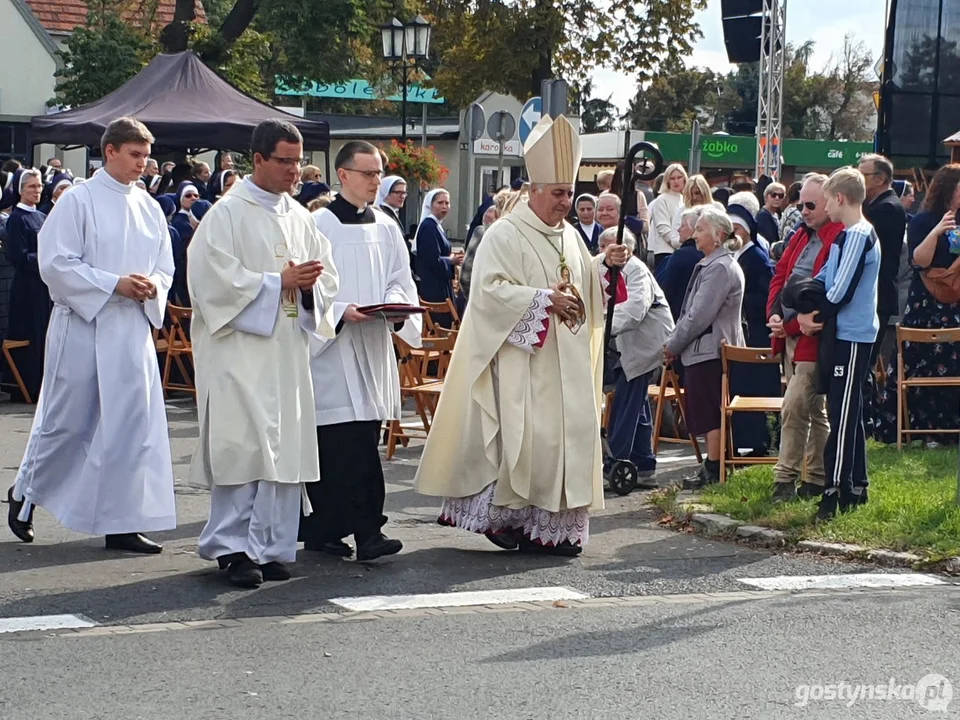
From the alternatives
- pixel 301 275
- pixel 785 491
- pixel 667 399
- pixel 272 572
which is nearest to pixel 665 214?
pixel 667 399

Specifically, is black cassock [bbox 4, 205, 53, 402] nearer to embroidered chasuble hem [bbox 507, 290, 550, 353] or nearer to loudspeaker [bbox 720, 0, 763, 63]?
embroidered chasuble hem [bbox 507, 290, 550, 353]

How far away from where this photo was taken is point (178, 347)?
629 inches

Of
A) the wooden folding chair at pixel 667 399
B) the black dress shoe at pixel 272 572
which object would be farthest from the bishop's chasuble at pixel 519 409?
the wooden folding chair at pixel 667 399

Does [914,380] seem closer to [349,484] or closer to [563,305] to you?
[563,305]

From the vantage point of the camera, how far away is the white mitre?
27.9ft

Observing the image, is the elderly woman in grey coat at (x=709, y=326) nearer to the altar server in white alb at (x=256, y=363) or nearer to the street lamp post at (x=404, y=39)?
the altar server in white alb at (x=256, y=363)

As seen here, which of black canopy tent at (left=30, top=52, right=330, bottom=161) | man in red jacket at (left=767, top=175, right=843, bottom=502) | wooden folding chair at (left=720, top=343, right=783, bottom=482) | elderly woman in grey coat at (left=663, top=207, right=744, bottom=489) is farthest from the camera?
black canopy tent at (left=30, top=52, right=330, bottom=161)

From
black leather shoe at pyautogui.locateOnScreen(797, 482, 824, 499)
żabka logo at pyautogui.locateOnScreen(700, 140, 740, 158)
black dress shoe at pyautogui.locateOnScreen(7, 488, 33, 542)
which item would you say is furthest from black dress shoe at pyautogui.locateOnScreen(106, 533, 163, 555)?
żabka logo at pyautogui.locateOnScreen(700, 140, 740, 158)

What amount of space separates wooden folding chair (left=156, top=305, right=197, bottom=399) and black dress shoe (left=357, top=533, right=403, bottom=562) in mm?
7673

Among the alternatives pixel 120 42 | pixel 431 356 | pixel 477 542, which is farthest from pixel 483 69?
pixel 477 542

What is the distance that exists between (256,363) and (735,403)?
4106 millimetres

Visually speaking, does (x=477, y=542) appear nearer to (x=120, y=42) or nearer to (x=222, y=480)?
(x=222, y=480)

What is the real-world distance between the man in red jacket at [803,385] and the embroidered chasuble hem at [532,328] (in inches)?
66.7

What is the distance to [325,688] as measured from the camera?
19.1 ft
